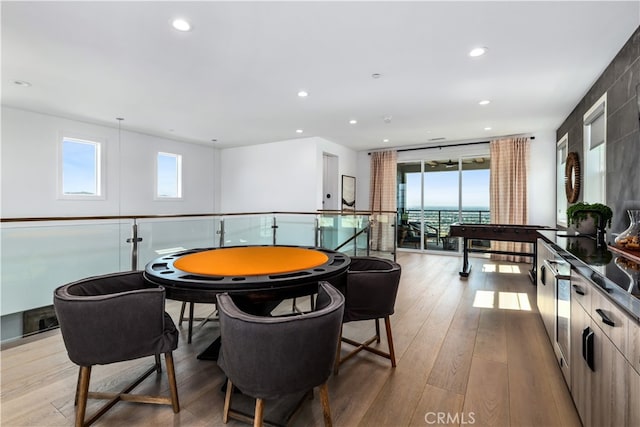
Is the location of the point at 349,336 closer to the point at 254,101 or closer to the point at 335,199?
the point at 254,101

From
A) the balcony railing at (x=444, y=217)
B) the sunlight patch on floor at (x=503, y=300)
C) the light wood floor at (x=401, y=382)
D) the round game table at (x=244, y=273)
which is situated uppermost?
the balcony railing at (x=444, y=217)

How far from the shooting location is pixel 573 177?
4.36 meters

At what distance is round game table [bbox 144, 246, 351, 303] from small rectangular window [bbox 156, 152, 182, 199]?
4881 millimetres

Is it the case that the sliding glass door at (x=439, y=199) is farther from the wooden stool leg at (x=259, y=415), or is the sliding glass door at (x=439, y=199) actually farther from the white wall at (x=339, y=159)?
the wooden stool leg at (x=259, y=415)

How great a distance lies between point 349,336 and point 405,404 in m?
0.97

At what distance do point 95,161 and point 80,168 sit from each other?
0.27 m

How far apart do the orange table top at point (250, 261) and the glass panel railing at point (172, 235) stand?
59.9 inches

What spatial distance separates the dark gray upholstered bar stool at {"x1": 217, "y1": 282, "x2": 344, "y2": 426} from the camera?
1249mm

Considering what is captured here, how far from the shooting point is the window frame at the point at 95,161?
5109 millimetres

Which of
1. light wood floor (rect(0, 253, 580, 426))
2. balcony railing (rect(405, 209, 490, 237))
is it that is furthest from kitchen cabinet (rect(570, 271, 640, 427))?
balcony railing (rect(405, 209, 490, 237))

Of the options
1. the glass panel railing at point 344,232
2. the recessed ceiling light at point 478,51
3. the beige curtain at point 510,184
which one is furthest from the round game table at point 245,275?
the beige curtain at point 510,184


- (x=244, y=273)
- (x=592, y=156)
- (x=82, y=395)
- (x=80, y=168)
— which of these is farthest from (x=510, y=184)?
(x=80, y=168)

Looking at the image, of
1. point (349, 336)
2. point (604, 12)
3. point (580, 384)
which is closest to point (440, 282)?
point (349, 336)

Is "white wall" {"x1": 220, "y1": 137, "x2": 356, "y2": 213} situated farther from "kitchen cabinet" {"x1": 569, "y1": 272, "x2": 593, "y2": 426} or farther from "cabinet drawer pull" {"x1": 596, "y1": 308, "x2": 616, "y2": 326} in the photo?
"cabinet drawer pull" {"x1": 596, "y1": 308, "x2": 616, "y2": 326}
